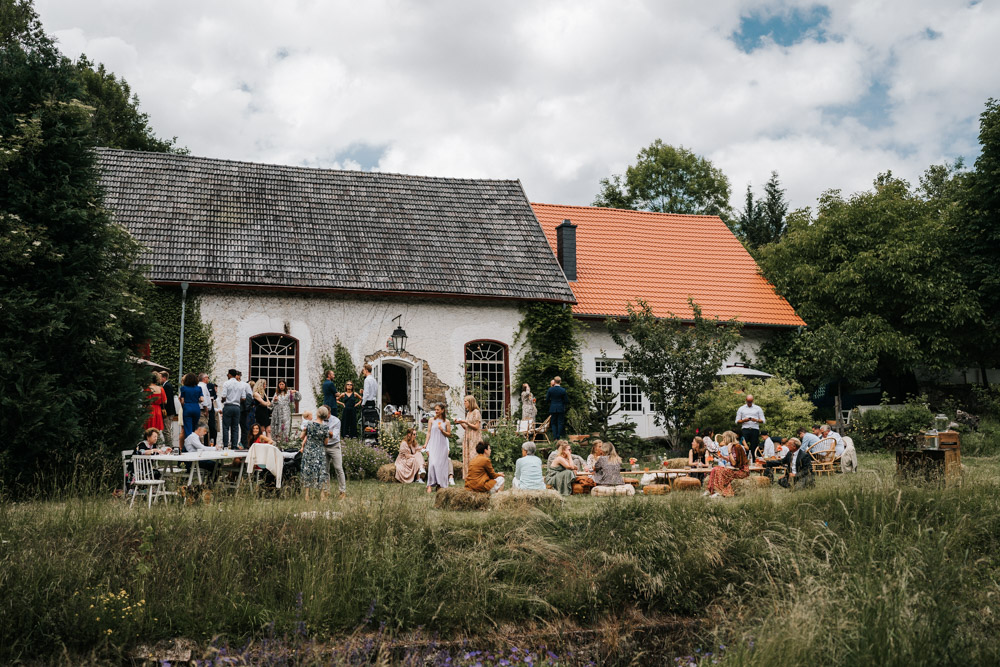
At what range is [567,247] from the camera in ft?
77.6

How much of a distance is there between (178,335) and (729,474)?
11560 millimetres

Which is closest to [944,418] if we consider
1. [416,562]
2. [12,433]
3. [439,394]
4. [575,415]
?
[575,415]

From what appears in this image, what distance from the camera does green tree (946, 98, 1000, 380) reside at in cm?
2384

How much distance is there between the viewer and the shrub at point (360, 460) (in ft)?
50.7

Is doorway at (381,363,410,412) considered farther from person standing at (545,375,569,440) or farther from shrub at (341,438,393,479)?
shrub at (341,438,393,479)

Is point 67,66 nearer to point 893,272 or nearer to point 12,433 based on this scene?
point 12,433

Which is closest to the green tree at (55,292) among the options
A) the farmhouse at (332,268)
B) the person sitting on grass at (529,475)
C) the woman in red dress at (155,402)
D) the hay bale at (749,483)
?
the woman in red dress at (155,402)

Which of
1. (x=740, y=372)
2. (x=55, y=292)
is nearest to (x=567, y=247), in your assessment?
(x=740, y=372)

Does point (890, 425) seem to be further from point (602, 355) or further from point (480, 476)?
point (480, 476)

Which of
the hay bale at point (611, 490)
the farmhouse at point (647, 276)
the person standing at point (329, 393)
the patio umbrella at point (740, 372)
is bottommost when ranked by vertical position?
the hay bale at point (611, 490)

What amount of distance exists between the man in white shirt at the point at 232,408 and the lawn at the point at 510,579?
6.53 metres

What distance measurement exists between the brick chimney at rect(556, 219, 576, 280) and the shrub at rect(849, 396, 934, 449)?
25.9 ft

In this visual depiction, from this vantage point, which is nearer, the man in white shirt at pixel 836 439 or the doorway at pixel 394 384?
the man in white shirt at pixel 836 439

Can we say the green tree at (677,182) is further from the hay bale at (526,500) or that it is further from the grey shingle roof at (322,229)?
the hay bale at (526,500)
